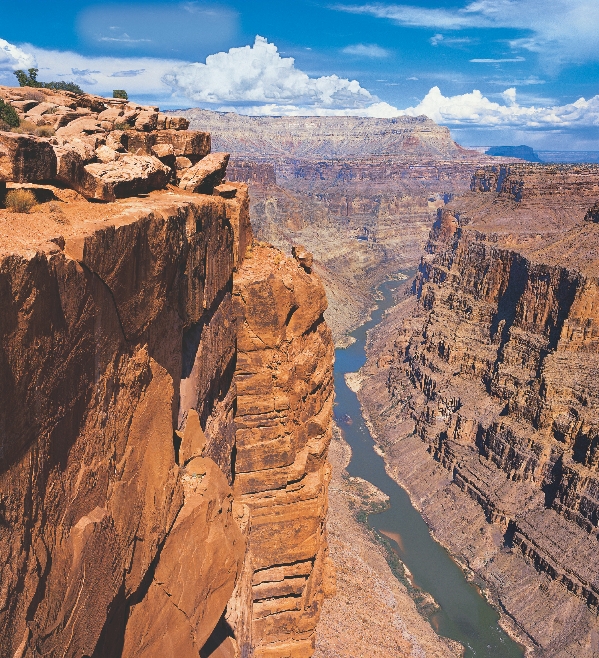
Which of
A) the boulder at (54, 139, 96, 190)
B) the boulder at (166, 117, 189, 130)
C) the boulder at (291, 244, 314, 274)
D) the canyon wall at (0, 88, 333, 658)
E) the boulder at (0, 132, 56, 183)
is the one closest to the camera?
the canyon wall at (0, 88, 333, 658)

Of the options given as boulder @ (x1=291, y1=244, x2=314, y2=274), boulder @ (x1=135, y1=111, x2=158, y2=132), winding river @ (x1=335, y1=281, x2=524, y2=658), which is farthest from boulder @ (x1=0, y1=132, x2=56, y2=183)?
winding river @ (x1=335, y1=281, x2=524, y2=658)

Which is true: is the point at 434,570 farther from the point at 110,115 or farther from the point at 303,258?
the point at 110,115

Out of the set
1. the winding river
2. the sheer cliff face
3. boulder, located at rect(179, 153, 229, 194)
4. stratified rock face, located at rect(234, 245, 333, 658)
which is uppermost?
boulder, located at rect(179, 153, 229, 194)

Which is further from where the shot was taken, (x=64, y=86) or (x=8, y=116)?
(x=64, y=86)

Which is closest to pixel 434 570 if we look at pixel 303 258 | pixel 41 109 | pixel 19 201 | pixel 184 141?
pixel 303 258

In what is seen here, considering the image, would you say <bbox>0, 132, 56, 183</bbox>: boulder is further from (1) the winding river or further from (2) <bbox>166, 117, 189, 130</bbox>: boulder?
(1) the winding river

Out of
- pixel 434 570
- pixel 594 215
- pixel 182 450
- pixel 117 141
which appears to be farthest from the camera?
pixel 594 215

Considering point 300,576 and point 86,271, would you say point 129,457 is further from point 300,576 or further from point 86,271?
point 300,576
